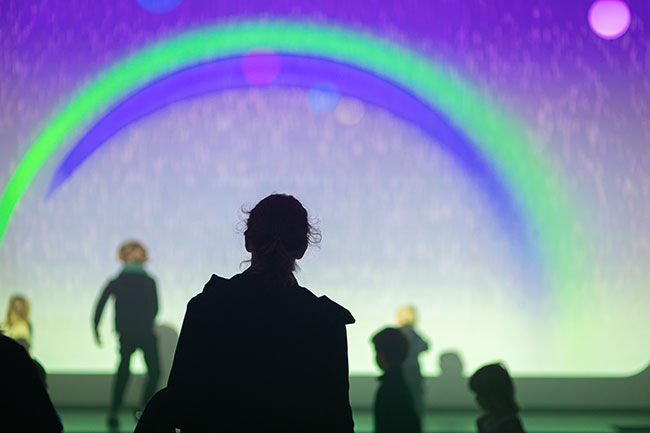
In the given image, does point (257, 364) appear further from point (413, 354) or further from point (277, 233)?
point (413, 354)

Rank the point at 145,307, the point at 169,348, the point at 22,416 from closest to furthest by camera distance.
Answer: the point at 22,416 < the point at 145,307 < the point at 169,348

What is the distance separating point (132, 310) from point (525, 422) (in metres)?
3.64

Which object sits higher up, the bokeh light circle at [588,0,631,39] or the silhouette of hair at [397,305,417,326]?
the bokeh light circle at [588,0,631,39]

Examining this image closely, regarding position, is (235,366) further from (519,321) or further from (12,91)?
(12,91)

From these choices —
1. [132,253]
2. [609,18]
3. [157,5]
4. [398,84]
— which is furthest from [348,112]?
[132,253]

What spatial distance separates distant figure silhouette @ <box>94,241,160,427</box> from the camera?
19.2ft

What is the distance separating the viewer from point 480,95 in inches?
323

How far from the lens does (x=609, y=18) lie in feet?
26.6

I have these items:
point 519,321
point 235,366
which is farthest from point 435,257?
point 235,366

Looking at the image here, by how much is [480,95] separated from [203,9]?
115 inches

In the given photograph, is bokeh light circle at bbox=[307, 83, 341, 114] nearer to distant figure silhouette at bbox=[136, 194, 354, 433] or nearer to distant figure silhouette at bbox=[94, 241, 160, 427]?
distant figure silhouette at bbox=[94, 241, 160, 427]

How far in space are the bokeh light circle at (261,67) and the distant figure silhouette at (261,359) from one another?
6.75m

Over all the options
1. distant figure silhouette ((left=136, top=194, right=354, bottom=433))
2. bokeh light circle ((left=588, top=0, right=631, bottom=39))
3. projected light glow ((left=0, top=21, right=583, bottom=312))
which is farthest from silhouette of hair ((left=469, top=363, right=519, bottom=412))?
bokeh light circle ((left=588, top=0, right=631, bottom=39))

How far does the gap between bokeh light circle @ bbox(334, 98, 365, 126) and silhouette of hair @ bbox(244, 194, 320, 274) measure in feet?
21.4
